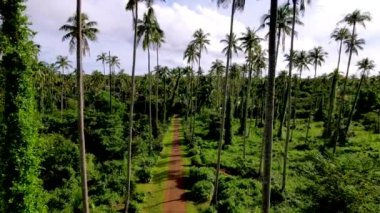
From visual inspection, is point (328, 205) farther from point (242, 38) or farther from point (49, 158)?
point (49, 158)

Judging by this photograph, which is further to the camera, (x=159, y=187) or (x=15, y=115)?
(x=159, y=187)

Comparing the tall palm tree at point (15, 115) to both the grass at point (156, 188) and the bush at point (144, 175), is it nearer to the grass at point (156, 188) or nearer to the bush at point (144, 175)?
the grass at point (156, 188)

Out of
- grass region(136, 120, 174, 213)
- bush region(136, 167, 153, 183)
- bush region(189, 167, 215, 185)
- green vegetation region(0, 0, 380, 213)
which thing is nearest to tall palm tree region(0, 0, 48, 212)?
green vegetation region(0, 0, 380, 213)

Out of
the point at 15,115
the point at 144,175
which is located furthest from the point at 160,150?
the point at 15,115

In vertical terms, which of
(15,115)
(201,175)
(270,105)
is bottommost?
(201,175)

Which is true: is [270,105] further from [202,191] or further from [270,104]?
[202,191]

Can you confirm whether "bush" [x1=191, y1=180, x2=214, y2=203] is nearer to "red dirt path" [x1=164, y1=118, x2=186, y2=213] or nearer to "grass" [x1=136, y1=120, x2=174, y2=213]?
"red dirt path" [x1=164, y1=118, x2=186, y2=213]

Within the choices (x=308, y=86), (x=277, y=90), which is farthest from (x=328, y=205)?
(x=308, y=86)
